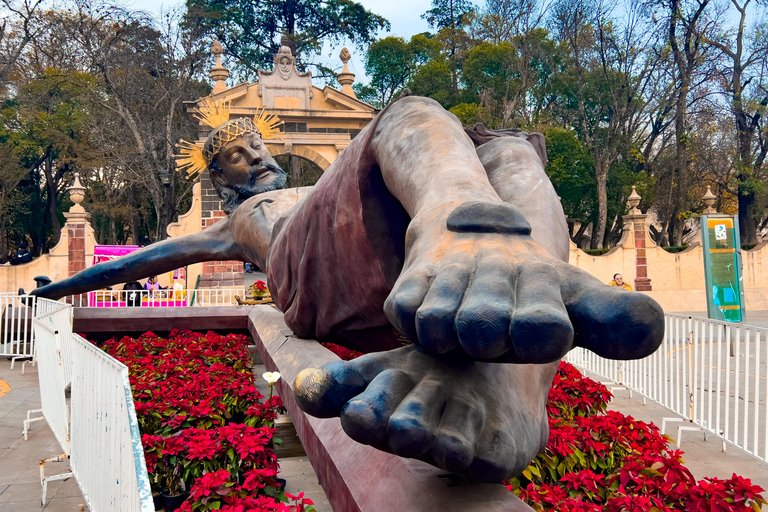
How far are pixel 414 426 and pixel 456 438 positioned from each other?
0.06 m

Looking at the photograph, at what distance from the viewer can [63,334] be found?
3893 mm

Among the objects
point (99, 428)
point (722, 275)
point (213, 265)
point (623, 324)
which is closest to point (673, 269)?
point (722, 275)

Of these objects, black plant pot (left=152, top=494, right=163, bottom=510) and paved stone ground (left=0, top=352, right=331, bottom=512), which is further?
paved stone ground (left=0, top=352, right=331, bottom=512)

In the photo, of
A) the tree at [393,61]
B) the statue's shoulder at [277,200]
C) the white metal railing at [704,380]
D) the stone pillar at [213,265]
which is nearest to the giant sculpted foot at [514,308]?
the statue's shoulder at [277,200]

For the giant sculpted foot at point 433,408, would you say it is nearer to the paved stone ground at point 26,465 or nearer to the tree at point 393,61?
the paved stone ground at point 26,465

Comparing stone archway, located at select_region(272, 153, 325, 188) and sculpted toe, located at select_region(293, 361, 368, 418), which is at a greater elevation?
stone archway, located at select_region(272, 153, 325, 188)

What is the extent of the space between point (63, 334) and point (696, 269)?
16.2 m

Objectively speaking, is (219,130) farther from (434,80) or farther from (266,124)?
(434,80)

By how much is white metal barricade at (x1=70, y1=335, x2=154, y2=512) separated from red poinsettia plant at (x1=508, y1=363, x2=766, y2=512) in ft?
3.10

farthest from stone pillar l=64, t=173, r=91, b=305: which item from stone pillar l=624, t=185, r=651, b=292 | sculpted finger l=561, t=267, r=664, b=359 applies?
sculpted finger l=561, t=267, r=664, b=359

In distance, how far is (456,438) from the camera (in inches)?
30.2

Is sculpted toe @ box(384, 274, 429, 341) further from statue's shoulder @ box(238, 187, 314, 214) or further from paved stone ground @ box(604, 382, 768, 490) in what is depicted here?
paved stone ground @ box(604, 382, 768, 490)

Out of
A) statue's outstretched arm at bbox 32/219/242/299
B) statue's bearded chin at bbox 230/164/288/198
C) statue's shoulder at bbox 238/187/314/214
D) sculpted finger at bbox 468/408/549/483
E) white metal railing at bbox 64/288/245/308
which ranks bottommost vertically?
white metal railing at bbox 64/288/245/308

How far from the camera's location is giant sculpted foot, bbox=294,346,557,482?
2.52 feet
